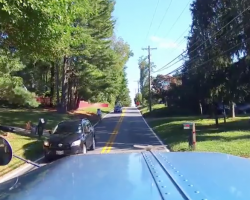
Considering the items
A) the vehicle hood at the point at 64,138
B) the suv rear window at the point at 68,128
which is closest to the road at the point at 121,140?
the vehicle hood at the point at 64,138

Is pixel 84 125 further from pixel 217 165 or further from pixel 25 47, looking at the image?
pixel 217 165

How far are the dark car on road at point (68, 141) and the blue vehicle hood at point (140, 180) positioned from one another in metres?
11.7

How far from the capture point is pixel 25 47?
40.4 ft

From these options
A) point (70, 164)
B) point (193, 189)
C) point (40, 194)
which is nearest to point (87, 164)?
point (70, 164)

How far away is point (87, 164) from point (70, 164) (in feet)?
0.59

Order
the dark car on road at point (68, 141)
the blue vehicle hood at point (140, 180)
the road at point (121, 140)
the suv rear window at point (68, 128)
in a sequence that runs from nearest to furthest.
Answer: the blue vehicle hood at point (140, 180) < the dark car on road at point (68, 141) < the suv rear window at point (68, 128) < the road at point (121, 140)

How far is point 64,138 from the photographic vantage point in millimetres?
15555

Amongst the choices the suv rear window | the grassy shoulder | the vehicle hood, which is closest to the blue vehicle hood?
the grassy shoulder

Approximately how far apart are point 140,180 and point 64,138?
13145mm

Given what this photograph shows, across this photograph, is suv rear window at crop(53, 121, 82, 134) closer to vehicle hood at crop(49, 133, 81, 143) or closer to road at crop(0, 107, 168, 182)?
vehicle hood at crop(49, 133, 81, 143)

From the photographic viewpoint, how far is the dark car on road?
1515cm

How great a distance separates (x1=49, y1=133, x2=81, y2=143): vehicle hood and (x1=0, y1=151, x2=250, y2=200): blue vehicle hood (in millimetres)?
11872

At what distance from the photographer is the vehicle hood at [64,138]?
15.4 meters

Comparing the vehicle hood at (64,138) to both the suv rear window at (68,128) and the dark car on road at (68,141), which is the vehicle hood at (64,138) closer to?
the dark car on road at (68,141)
